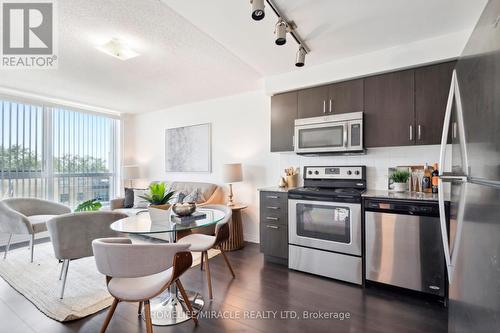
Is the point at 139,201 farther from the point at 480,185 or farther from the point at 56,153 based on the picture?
the point at 480,185

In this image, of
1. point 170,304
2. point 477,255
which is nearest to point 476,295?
point 477,255

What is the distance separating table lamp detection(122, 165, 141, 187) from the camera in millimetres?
5109

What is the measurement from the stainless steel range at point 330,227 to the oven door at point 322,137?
36cm

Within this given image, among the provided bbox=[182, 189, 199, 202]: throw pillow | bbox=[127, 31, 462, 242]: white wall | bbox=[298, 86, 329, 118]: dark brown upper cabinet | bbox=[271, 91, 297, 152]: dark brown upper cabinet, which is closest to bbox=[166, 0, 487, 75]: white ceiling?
bbox=[127, 31, 462, 242]: white wall

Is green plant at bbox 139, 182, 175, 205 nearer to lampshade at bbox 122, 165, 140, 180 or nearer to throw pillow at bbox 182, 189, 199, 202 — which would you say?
throw pillow at bbox 182, 189, 199, 202

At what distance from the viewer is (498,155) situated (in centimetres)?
69

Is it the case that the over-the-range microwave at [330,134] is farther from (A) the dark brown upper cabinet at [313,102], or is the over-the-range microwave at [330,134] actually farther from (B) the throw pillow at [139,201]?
(B) the throw pillow at [139,201]

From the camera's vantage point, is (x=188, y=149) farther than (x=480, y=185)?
Yes

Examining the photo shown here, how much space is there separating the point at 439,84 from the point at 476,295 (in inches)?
87.6

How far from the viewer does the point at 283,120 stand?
3.29 metres

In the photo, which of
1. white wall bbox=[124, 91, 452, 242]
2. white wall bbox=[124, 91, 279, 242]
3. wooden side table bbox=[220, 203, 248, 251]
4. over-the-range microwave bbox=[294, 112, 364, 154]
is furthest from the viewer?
white wall bbox=[124, 91, 279, 242]

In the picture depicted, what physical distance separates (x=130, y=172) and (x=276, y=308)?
431cm

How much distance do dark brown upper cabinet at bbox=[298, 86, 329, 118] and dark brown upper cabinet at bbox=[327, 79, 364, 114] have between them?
0.20ft

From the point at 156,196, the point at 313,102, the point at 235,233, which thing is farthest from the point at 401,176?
the point at 156,196
